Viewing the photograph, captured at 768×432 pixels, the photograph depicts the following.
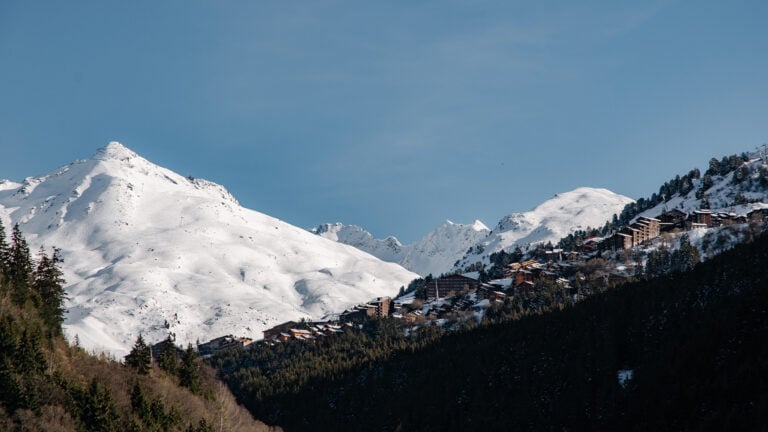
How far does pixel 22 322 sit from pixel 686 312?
98811mm

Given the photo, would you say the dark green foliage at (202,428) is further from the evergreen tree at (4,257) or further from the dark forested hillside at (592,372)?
the dark forested hillside at (592,372)

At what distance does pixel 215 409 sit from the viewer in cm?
12481

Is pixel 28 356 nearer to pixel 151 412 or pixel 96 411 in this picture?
pixel 96 411

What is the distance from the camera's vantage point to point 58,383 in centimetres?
9631

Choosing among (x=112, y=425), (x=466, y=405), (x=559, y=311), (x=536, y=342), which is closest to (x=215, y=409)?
(x=112, y=425)

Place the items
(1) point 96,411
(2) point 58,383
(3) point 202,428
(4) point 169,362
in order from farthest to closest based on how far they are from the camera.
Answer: (4) point 169,362
(3) point 202,428
(2) point 58,383
(1) point 96,411

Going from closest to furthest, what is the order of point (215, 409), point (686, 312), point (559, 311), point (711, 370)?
point (711, 370)
point (215, 409)
point (686, 312)
point (559, 311)

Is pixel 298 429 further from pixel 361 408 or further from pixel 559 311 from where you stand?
pixel 559 311

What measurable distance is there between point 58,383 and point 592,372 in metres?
85.6

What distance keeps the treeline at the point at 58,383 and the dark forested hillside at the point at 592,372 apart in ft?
166

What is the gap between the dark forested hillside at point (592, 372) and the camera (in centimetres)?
11356

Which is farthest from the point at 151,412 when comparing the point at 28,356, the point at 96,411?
the point at 28,356

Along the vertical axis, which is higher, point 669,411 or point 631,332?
point 631,332

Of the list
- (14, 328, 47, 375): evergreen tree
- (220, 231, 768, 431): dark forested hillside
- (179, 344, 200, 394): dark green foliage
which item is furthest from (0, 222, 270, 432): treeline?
(220, 231, 768, 431): dark forested hillside
